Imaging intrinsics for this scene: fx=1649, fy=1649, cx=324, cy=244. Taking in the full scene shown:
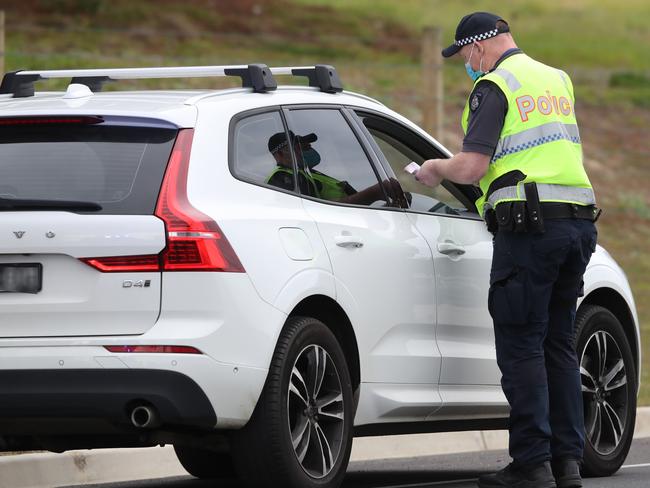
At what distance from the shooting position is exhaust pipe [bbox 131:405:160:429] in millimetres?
5801

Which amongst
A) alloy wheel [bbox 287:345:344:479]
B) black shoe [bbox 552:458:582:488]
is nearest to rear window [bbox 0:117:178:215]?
alloy wheel [bbox 287:345:344:479]

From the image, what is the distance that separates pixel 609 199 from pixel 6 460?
16.1 m

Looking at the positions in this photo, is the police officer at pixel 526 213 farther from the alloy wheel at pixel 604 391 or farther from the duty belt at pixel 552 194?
the alloy wheel at pixel 604 391

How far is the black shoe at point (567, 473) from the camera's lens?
277 inches

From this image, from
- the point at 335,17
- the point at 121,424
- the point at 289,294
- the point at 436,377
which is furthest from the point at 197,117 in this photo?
the point at 335,17

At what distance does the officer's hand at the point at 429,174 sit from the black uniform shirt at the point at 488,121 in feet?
0.65

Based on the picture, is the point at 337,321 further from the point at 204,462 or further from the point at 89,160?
the point at 204,462

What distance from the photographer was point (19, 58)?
67.4 feet

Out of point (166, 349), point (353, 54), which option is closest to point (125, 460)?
point (166, 349)

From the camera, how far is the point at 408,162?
758 centimetres

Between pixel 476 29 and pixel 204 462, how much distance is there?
8.16 ft

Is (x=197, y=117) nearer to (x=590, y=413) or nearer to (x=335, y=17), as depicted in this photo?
(x=590, y=413)

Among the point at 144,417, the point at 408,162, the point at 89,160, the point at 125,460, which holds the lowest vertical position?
the point at 125,460

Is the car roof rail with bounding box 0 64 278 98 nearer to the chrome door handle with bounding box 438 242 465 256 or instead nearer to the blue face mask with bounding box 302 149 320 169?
the blue face mask with bounding box 302 149 320 169
